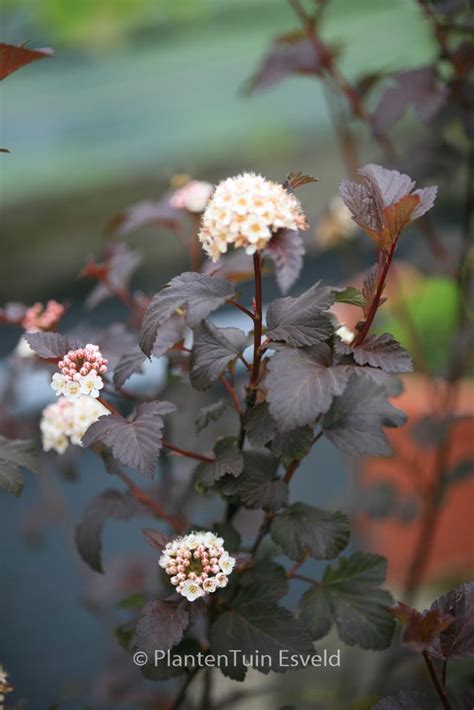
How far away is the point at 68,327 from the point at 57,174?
1.77 feet

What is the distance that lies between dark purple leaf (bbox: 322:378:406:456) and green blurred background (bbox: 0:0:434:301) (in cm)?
207

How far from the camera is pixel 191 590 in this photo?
65cm

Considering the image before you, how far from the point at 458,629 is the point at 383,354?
24 cm

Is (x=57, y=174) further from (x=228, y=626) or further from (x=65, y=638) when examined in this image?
(x=228, y=626)

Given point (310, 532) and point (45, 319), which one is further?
point (45, 319)

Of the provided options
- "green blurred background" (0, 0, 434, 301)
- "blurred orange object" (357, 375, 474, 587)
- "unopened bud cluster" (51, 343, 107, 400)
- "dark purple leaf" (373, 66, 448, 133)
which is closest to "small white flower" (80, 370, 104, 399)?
"unopened bud cluster" (51, 343, 107, 400)

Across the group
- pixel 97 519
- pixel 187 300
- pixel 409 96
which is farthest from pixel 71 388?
pixel 409 96

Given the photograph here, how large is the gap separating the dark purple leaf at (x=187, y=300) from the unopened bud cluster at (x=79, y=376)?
45mm

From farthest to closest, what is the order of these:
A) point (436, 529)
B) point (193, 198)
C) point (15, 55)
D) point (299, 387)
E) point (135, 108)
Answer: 1. point (135, 108)
2. point (436, 529)
3. point (193, 198)
4. point (15, 55)
5. point (299, 387)

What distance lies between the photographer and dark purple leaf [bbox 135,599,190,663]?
638 millimetres

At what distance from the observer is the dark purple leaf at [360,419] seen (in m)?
0.71

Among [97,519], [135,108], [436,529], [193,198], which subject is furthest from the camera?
[135,108]

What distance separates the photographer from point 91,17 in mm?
2631

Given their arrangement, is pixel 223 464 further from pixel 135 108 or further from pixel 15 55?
pixel 135 108
